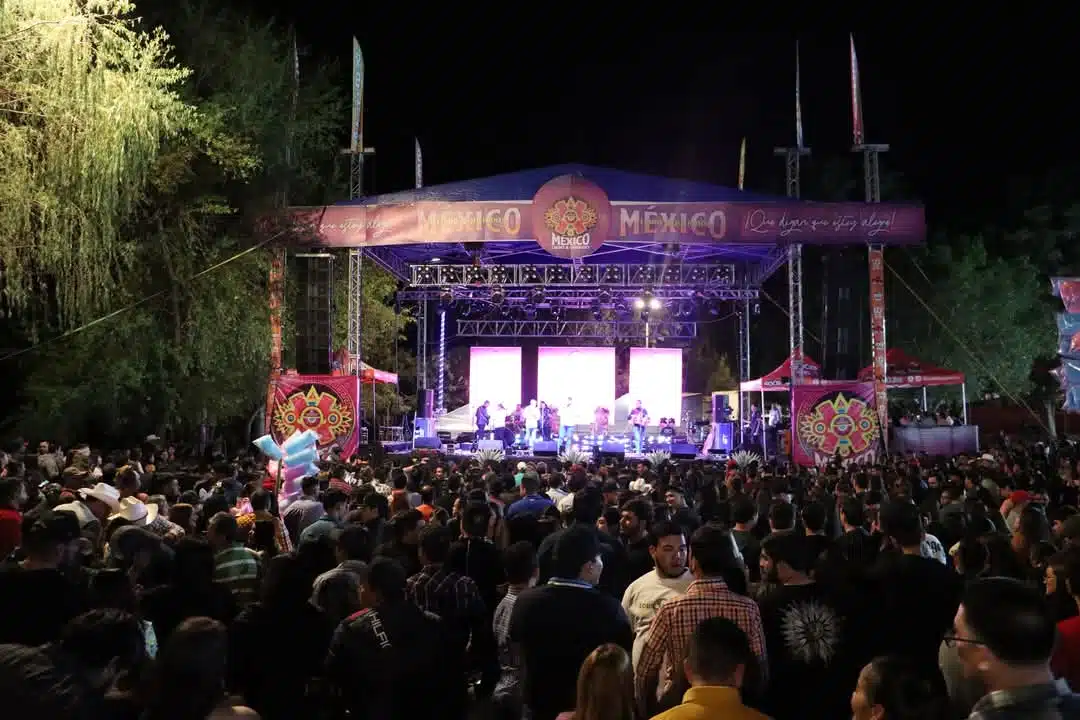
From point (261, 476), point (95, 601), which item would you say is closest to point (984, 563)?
point (95, 601)

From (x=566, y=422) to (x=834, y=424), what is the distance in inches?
471

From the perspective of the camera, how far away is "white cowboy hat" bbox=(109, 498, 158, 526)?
6730 mm

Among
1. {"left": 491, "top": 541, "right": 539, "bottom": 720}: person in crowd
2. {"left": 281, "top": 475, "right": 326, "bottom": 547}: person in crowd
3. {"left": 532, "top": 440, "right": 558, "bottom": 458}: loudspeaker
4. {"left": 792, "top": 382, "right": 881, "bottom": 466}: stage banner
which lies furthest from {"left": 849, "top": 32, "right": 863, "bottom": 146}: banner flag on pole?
{"left": 491, "top": 541, "right": 539, "bottom": 720}: person in crowd

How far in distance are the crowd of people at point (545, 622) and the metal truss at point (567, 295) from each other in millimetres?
19164

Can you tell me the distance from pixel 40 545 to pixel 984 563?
4.77 m

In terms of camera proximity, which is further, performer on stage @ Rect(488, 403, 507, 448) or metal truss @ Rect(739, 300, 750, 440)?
performer on stage @ Rect(488, 403, 507, 448)

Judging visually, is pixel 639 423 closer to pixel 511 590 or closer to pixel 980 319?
pixel 980 319

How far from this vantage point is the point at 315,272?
19.9 meters

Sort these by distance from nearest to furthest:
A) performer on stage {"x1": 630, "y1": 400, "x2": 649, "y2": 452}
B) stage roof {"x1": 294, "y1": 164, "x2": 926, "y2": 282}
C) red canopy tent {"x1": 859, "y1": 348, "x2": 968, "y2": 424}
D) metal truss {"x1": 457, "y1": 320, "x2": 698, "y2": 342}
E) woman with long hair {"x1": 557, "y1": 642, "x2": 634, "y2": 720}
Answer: woman with long hair {"x1": 557, "y1": 642, "x2": 634, "y2": 720} < stage roof {"x1": 294, "y1": 164, "x2": 926, "y2": 282} < red canopy tent {"x1": 859, "y1": 348, "x2": 968, "y2": 424} < performer on stage {"x1": 630, "y1": 400, "x2": 649, "y2": 452} < metal truss {"x1": 457, "y1": 320, "x2": 698, "y2": 342}

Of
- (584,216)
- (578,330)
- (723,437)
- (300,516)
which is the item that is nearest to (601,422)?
(578,330)

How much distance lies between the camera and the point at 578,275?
24.6m

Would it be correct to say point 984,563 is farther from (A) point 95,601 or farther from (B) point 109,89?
(B) point 109,89

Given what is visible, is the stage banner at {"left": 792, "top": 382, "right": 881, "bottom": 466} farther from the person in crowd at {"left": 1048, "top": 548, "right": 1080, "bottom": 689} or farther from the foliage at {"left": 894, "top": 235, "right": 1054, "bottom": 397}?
the foliage at {"left": 894, "top": 235, "right": 1054, "bottom": 397}

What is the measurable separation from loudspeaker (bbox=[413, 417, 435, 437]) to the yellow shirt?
77.9 ft
